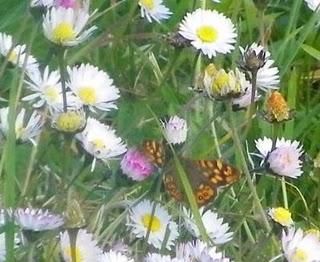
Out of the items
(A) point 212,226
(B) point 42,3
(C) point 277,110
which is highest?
(B) point 42,3

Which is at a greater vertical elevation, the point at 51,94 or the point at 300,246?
the point at 51,94

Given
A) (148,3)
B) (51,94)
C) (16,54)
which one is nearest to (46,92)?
(51,94)

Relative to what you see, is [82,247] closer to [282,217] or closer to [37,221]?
[37,221]

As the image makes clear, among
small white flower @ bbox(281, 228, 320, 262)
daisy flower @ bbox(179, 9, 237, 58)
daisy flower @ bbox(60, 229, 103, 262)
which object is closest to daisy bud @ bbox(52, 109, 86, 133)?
daisy flower @ bbox(60, 229, 103, 262)

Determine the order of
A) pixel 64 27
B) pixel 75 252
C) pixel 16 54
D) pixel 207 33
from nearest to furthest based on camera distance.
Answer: pixel 75 252
pixel 64 27
pixel 16 54
pixel 207 33

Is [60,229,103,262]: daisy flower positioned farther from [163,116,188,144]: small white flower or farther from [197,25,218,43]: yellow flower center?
[197,25,218,43]: yellow flower center

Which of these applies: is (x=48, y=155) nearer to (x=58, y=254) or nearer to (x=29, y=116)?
(x=29, y=116)
